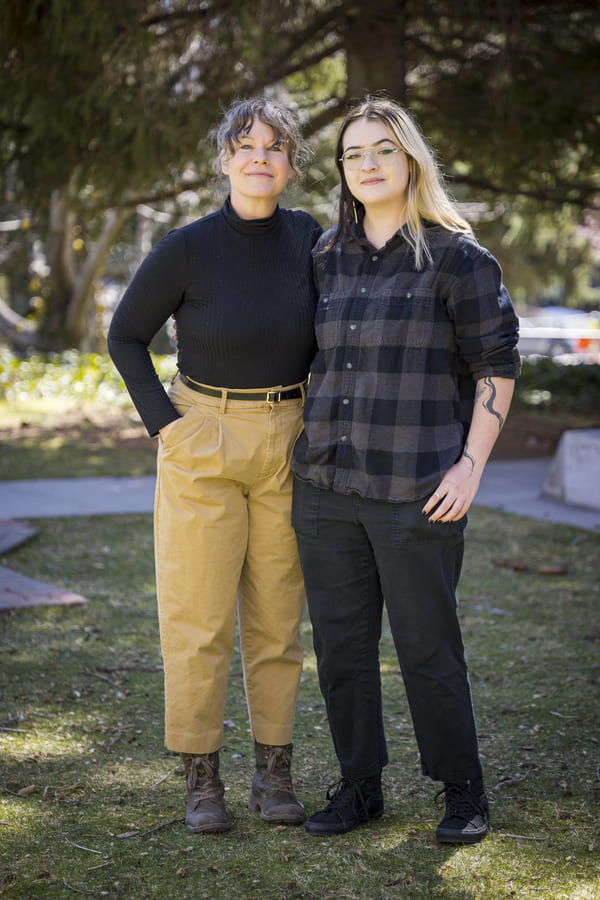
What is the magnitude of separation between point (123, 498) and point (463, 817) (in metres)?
4.97

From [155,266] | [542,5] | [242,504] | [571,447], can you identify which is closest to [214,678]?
[242,504]

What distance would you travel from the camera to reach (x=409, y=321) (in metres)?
2.51

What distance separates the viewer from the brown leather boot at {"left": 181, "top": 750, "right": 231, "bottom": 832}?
272 cm

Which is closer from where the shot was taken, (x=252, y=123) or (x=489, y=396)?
(x=489, y=396)

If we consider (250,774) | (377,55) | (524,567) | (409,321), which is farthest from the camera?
(377,55)

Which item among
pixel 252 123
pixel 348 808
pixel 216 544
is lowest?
pixel 348 808

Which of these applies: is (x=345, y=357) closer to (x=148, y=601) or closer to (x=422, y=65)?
(x=148, y=601)

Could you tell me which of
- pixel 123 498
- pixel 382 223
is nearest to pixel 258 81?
pixel 123 498

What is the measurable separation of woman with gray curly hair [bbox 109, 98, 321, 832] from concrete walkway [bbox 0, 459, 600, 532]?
3976 millimetres

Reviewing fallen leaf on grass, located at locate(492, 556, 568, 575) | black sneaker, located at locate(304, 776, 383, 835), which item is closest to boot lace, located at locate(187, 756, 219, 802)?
black sneaker, located at locate(304, 776, 383, 835)

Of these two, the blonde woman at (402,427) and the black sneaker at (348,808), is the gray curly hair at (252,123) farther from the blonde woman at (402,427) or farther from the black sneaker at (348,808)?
the black sneaker at (348,808)

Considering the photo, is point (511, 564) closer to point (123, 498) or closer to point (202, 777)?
point (123, 498)

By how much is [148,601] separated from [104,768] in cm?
179

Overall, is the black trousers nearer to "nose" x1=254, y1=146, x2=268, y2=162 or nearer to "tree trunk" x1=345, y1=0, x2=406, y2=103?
"nose" x1=254, y1=146, x2=268, y2=162
